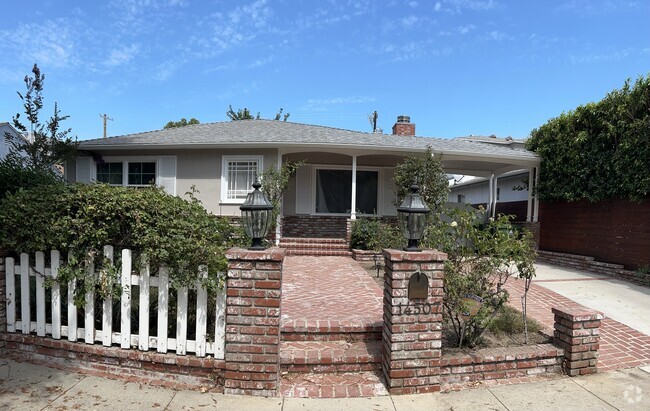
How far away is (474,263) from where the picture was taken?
3.25 m

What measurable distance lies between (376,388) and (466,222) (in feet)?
5.40

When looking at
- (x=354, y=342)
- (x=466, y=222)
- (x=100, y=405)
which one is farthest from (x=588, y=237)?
(x=100, y=405)

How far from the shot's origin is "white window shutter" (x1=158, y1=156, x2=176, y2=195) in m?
9.68

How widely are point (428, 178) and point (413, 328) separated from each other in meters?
6.18

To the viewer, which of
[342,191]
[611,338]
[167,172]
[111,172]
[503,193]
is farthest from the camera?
[503,193]

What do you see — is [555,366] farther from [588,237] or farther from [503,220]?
[588,237]

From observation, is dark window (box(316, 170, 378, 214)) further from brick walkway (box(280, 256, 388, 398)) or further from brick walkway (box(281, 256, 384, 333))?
brick walkway (box(280, 256, 388, 398))

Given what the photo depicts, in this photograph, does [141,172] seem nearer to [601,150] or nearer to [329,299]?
[329,299]

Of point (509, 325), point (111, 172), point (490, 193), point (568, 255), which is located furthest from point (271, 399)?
point (490, 193)

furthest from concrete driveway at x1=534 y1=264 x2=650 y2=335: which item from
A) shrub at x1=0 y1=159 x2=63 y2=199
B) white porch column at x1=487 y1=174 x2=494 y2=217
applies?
shrub at x1=0 y1=159 x2=63 y2=199

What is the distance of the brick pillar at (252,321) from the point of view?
8.88 feet

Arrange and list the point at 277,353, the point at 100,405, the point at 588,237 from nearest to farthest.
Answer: the point at 100,405 → the point at 277,353 → the point at 588,237

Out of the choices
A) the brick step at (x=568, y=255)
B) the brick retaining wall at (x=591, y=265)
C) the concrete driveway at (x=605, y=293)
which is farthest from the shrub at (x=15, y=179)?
the brick step at (x=568, y=255)

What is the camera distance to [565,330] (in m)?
3.19
